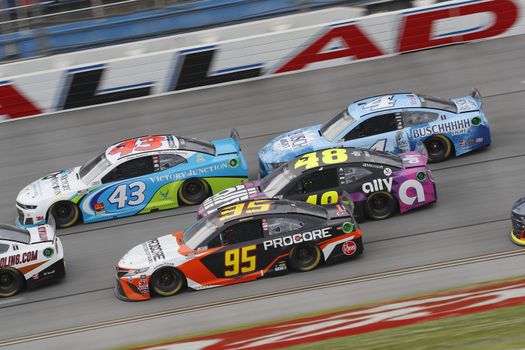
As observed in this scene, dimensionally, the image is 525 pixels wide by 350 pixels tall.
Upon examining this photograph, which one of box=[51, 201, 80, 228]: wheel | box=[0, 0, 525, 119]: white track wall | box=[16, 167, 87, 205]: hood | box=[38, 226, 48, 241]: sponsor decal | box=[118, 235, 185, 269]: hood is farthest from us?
box=[0, 0, 525, 119]: white track wall

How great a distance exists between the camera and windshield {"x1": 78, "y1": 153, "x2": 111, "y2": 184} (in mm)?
17750

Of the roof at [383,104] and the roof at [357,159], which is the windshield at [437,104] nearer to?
the roof at [383,104]

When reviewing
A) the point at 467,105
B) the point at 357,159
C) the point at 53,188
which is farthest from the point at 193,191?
the point at 467,105

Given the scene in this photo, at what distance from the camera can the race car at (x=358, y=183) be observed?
51.5 ft

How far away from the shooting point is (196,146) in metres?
18.1

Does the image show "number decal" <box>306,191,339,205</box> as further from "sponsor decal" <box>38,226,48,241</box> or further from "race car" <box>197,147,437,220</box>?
"sponsor decal" <box>38,226,48,241</box>

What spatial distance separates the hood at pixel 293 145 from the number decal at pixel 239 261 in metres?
3.72

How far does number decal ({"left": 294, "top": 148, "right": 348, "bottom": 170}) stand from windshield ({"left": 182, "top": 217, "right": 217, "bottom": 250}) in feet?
7.03

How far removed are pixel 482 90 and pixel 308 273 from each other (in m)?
9.43

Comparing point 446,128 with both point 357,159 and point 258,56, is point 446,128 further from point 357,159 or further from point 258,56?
point 258,56

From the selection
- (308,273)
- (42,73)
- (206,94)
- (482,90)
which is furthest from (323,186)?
(42,73)

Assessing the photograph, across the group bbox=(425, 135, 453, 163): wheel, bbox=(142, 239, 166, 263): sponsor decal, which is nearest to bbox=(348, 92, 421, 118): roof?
bbox=(425, 135, 453, 163): wheel

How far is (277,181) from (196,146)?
268 cm

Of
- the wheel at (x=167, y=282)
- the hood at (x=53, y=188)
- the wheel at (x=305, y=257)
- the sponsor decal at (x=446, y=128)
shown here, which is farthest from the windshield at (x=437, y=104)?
the hood at (x=53, y=188)
